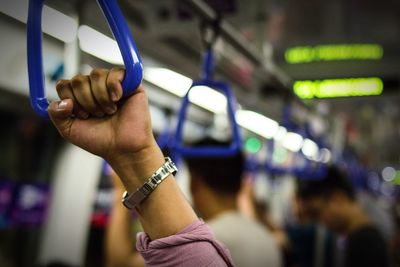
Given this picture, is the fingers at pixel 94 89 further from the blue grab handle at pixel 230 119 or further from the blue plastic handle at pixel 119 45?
the blue grab handle at pixel 230 119

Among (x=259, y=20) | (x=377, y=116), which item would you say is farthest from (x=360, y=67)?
(x=377, y=116)

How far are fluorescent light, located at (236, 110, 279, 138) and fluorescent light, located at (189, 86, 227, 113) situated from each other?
11.9 inches

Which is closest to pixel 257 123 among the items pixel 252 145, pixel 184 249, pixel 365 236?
pixel 252 145

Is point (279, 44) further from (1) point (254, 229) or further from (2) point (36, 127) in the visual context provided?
(1) point (254, 229)

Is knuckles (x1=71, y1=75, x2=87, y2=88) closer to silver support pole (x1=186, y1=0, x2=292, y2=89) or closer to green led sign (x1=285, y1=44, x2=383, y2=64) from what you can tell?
silver support pole (x1=186, y1=0, x2=292, y2=89)

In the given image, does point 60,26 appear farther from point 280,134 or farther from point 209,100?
point 280,134

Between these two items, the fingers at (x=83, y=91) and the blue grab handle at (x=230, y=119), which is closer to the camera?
the fingers at (x=83, y=91)

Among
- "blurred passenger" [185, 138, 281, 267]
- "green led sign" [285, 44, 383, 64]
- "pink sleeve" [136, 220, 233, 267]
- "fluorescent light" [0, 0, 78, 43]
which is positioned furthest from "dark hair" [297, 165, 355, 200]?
"pink sleeve" [136, 220, 233, 267]

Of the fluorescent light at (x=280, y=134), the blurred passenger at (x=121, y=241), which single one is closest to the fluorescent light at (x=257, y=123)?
the fluorescent light at (x=280, y=134)

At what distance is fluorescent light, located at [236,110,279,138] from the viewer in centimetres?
455

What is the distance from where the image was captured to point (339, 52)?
3.69 m

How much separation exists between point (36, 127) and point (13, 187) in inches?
24.5

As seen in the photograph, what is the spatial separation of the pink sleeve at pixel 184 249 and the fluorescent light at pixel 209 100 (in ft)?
8.89

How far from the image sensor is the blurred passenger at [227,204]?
1816 millimetres
